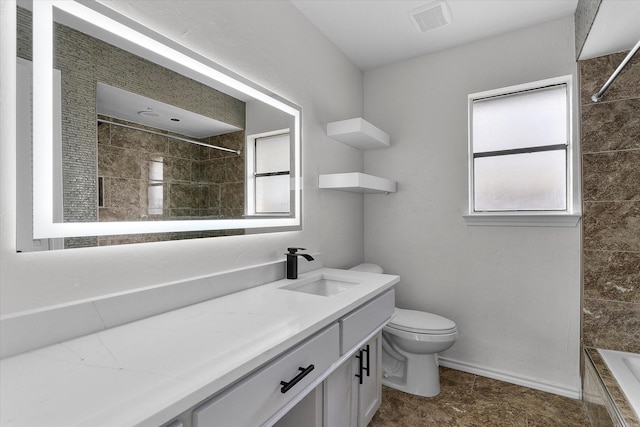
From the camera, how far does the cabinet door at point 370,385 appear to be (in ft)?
5.22

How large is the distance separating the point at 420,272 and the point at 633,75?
5.98 ft

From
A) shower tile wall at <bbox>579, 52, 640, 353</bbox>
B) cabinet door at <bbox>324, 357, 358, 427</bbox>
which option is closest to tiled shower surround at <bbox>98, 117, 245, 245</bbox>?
cabinet door at <bbox>324, 357, 358, 427</bbox>

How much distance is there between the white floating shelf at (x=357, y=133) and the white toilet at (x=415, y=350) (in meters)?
1.29

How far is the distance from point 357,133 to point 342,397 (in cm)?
163

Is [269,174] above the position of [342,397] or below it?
above

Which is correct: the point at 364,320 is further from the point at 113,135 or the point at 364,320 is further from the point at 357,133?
the point at 357,133

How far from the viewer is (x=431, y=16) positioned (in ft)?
6.88

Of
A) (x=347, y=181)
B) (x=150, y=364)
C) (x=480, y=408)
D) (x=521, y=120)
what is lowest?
(x=480, y=408)

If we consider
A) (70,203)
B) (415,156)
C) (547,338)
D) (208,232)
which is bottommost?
(547,338)

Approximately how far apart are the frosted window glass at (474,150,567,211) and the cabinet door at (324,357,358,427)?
1.67 m

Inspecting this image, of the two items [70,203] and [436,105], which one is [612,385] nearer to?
[436,105]

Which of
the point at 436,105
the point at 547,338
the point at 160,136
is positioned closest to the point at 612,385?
the point at 547,338

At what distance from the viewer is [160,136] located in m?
1.23

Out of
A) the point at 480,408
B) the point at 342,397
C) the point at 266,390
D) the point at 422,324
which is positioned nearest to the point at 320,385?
the point at 342,397
